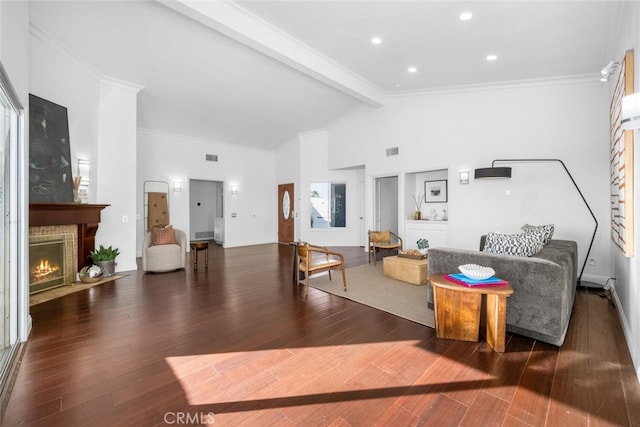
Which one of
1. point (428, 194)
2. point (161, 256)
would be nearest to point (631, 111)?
point (428, 194)

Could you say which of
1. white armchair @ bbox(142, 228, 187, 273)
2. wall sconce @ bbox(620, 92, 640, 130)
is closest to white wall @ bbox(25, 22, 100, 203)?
white armchair @ bbox(142, 228, 187, 273)

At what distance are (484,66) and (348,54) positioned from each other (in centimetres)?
235

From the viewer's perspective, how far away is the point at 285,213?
9.66 m

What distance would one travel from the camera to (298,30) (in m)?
4.16

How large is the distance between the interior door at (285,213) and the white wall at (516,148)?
3745 millimetres

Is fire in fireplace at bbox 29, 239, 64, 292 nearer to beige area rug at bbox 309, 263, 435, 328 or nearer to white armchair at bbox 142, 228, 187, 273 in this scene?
white armchair at bbox 142, 228, 187, 273

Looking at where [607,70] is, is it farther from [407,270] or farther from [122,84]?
[122,84]

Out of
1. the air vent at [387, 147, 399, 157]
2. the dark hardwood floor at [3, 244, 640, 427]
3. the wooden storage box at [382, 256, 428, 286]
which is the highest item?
the air vent at [387, 147, 399, 157]

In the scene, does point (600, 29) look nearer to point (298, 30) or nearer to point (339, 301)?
point (298, 30)

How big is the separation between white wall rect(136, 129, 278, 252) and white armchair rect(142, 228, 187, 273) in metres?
2.36

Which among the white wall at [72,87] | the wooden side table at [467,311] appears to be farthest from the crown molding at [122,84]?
the wooden side table at [467,311]

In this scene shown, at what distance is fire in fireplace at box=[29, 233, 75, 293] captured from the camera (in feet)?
12.8

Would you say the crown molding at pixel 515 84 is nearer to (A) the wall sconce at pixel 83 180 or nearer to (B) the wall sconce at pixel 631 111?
(B) the wall sconce at pixel 631 111

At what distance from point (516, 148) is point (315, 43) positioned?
412cm
